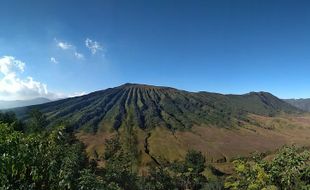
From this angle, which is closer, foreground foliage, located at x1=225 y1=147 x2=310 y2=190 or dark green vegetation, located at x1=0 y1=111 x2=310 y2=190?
dark green vegetation, located at x1=0 y1=111 x2=310 y2=190

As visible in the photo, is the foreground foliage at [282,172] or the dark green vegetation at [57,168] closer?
the dark green vegetation at [57,168]

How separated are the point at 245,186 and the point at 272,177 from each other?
2.01 meters

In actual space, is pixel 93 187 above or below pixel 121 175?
above

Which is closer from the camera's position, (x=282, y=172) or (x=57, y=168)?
(x=57, y=168)

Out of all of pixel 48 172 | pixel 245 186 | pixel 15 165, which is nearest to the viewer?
pixel 15 165

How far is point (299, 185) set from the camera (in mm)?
17625

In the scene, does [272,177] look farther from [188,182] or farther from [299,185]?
[188,182]

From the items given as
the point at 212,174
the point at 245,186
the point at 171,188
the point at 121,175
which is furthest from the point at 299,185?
the point at 212,174

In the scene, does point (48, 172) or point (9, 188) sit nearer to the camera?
point (9, 188)

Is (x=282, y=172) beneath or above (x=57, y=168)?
beneath

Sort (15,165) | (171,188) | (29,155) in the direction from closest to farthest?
(15,165) < (29,155) < (171,188)

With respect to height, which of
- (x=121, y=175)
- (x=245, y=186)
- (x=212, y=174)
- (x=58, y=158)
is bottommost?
(x=212, y=174)

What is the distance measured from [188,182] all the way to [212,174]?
123 feet

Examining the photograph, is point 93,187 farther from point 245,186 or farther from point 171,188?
point 171,188
